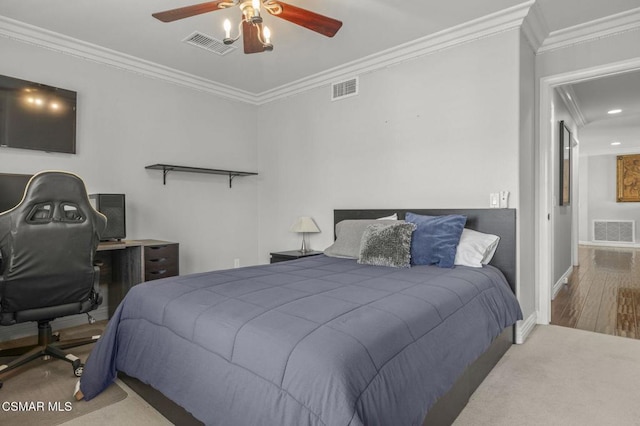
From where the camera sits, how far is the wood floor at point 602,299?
3219 mm

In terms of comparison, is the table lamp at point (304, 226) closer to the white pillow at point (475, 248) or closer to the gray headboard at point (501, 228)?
the gray headboard at point (501, 228)

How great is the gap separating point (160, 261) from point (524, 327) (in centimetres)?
317

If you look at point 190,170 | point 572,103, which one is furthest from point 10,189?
point 572,103

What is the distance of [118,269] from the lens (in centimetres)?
345

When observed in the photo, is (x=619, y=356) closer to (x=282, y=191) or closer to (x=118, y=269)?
(x=282, y=191)

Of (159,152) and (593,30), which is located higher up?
(593,30)

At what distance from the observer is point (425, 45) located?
3.29 m

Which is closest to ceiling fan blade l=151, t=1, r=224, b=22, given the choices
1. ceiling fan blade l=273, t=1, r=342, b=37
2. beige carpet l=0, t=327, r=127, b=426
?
ceiling fan blade l=273, t=1, r=342, b=37

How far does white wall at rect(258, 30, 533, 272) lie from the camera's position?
9.66ft

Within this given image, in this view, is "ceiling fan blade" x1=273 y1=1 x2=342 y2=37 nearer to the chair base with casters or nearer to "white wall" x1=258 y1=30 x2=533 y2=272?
"white wall" x1=258 y1=30 x2=533 y2=272

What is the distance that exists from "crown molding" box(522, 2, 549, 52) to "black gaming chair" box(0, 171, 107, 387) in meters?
3.40

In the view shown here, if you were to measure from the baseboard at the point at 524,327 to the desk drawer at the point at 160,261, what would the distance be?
9.82ft

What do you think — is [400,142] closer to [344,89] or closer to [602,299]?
[344,89]

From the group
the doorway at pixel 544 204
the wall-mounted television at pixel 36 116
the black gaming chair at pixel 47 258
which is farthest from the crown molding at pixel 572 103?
the wall-mounted television at pixel 36 116
